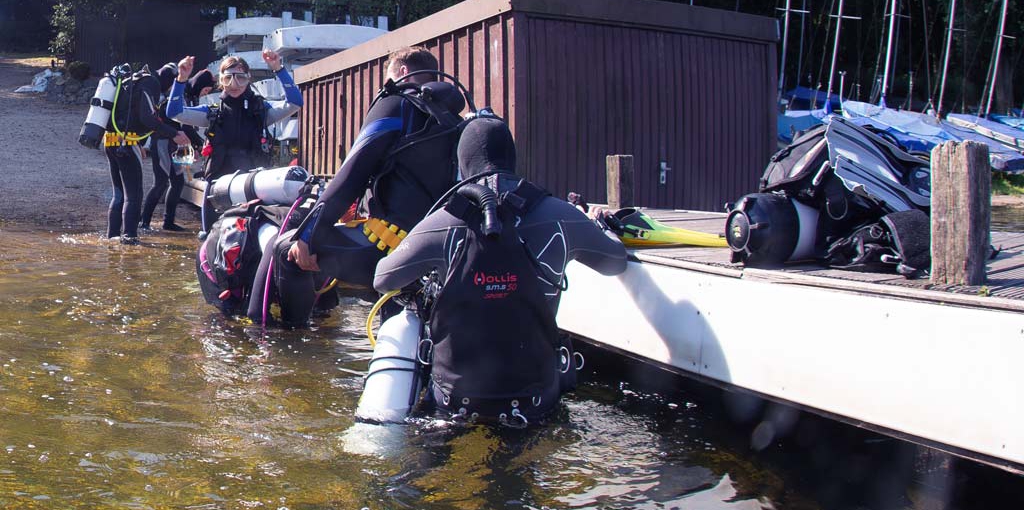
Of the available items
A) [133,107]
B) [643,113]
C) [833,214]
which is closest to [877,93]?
[643,113]

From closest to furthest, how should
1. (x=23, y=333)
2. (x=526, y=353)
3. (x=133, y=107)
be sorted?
(x=526, y=353), (x=23, y=333), (x=133, y=107)

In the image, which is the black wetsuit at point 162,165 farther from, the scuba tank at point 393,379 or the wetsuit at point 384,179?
the scuba tank at point 393,379

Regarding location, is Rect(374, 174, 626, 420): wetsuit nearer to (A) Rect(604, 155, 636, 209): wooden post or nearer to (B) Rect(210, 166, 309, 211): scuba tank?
(A) Rect(604, 155, 636, 209): wooden post

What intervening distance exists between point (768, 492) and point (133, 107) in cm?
763

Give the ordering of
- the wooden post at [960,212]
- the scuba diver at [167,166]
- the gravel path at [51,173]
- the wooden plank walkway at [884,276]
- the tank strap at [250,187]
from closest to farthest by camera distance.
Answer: the wooden plank walkway at [884,276] → the wooden post at [960,212] → the tank strap at [250,187] → the scuba diver at [167,166] → the gravel path at [51,173]

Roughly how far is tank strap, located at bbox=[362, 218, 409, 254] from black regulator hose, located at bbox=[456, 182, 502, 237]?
798 mm

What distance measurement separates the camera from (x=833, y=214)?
389 cm

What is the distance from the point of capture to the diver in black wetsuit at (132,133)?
8961mm

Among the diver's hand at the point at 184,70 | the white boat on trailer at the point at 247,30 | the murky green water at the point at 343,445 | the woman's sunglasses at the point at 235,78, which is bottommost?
the murky green water at the point at 343,445

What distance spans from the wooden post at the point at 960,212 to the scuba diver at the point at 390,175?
6.42 ft

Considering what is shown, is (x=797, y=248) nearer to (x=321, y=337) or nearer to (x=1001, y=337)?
(x=1001, y=337)

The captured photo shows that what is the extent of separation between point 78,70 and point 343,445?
76.4 ft

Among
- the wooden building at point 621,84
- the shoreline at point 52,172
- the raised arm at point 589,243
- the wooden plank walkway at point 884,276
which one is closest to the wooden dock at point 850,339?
the wooden plank walkway at point 884,276

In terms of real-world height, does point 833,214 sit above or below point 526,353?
above
